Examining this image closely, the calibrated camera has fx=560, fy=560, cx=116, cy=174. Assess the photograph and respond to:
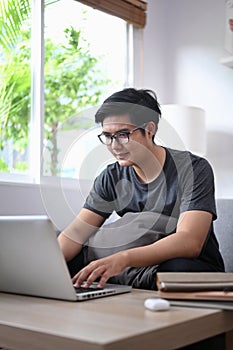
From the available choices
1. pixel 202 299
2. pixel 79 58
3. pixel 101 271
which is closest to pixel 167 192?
pixel 101 271

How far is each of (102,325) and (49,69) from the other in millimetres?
2301

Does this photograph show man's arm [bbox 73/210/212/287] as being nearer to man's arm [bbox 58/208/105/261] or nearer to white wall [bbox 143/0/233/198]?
man's arm [bbox 58/208/105/261]

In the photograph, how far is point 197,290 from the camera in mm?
1276

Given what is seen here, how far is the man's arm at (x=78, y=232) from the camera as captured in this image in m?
1.76

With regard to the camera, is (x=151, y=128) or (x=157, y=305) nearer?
(x=157, y=305)

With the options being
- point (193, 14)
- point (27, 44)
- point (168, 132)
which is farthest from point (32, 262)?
point (193, 14)

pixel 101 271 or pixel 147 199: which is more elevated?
pixel 147 199

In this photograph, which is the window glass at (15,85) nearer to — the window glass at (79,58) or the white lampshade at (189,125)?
the window glass at (79,58)

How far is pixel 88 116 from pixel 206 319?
84cm

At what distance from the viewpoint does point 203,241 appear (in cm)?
159

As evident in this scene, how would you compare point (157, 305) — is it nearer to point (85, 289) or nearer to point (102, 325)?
point (102, 325)

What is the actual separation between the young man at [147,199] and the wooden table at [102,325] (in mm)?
284

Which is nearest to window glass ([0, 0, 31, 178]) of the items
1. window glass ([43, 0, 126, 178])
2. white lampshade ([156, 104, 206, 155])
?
window glass ([43, 0, 126, 178])

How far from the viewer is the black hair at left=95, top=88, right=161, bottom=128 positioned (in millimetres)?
1672
